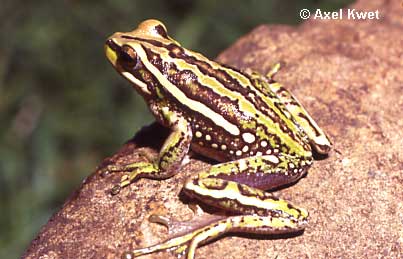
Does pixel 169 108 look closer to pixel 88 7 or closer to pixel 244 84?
pixel 244 84

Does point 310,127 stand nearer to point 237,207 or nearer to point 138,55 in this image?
point 237,207

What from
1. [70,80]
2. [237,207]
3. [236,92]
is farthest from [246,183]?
[70,80]

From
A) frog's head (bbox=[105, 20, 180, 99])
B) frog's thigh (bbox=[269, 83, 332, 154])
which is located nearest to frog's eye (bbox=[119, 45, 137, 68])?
frog's head (bbox=[105, 20, 180, 99])

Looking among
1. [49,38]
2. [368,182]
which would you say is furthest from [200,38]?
[368,182]

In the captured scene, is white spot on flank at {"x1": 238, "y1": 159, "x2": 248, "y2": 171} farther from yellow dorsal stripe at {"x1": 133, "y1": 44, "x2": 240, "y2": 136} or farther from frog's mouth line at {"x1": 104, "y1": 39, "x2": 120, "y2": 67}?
frog's mouth line at {"x1": 104, "y1": 39, "x2": 120, "y2": 67}

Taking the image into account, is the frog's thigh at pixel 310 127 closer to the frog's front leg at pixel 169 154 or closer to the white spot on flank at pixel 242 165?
the white spot on flank at pixel 242 165

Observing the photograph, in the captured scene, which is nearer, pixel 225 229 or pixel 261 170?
pixel 225 229

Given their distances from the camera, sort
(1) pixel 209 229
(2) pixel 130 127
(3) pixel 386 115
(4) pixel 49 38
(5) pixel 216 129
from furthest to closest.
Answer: (4) pixel 49 38 → (2) pixel 130 127 → (3) pixel 386 115 → (5) pixel 216 129 → (1) pixel 209 229
